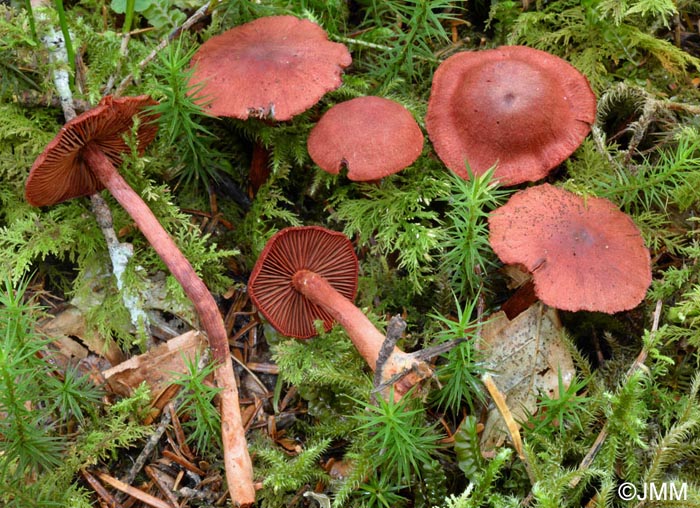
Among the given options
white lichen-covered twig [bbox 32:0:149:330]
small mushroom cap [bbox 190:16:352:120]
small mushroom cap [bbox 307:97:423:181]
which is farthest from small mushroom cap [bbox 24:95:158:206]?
small mushroom cap [bbox 307:97:423:181]

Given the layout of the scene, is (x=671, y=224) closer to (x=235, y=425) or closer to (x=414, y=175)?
(x=414, y=175)

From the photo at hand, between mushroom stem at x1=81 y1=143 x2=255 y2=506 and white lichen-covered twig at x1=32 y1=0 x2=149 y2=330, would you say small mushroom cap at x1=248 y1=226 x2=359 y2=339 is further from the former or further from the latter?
white lichen-covered twig at x1=32 y1=0 x2=149 y2=330

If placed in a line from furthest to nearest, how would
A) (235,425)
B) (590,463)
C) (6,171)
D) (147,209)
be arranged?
(6,171), (147,209), (235,425), (590,463)

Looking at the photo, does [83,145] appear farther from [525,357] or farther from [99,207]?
[525,357]

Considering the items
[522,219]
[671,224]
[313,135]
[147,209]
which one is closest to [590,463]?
[522,219]

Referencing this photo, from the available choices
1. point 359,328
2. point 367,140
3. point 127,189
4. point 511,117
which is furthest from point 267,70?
point 359,328
